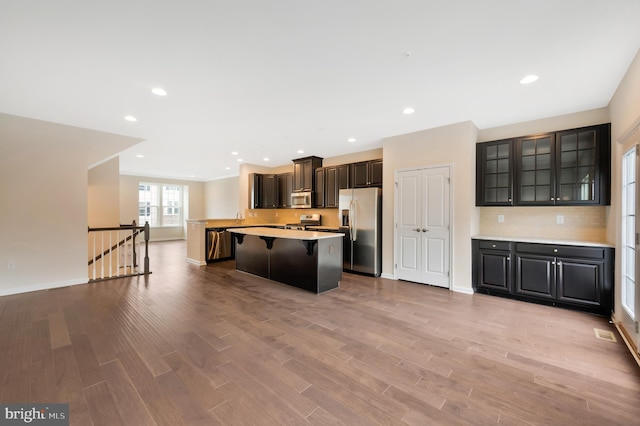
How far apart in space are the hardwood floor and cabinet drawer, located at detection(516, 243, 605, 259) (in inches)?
29.3

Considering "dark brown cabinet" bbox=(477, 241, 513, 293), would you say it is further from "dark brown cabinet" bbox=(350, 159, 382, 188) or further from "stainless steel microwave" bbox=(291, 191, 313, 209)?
"stainless steel microwave" bbox=(291, 191, 313, 209)

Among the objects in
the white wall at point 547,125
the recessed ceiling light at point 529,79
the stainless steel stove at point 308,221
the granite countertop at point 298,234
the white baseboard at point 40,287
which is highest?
the recessed ceiling light at point 529,79

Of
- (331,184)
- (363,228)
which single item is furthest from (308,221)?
(363,228)

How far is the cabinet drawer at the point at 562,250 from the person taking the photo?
3188 mm

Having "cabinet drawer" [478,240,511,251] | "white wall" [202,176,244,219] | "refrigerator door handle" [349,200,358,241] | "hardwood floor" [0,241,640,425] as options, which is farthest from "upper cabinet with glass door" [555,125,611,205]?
"white wall" [202,176,244,219]

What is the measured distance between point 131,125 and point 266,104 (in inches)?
100

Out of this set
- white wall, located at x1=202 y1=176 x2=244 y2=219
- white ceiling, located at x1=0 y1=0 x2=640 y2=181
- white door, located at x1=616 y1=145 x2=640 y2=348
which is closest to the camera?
white ceiling, located at x1=0 y1=0 x2=640 y2=181

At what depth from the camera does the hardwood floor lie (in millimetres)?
1648

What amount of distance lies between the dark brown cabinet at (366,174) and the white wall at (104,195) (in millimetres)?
5534

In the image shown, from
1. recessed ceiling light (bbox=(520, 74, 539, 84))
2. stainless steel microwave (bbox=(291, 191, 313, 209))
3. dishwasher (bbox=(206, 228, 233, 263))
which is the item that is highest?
recessed ceiling light (bbox=(520, 74, 539, 84))

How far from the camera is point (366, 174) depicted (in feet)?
18.5

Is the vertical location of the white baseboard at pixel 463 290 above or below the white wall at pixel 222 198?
below

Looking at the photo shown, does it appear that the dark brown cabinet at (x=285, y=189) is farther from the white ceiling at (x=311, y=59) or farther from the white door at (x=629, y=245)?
the white door at (x=629, y=245)

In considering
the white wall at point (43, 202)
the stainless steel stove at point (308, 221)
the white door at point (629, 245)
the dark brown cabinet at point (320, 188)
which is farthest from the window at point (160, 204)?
the white door at point (629, 245)
